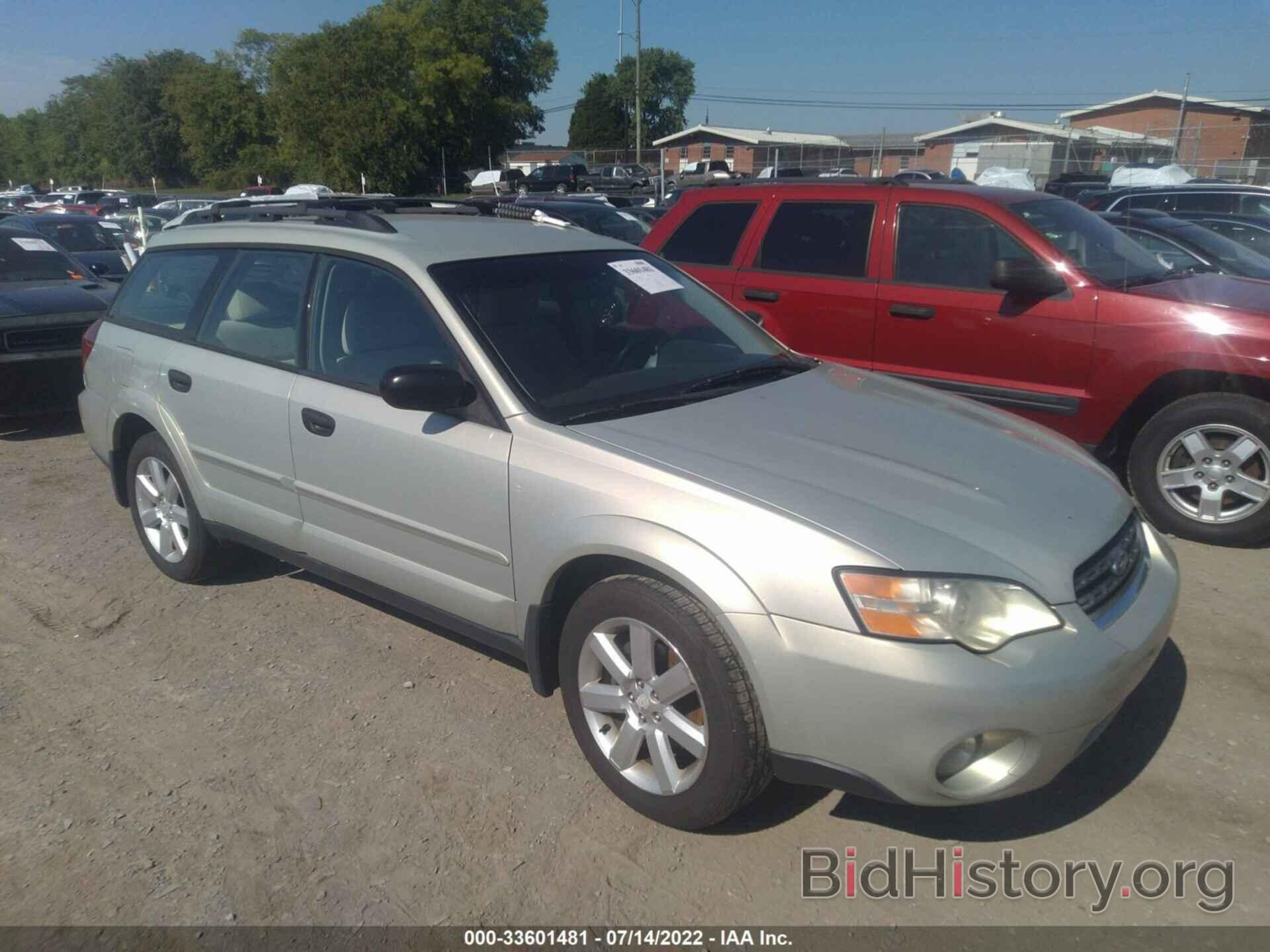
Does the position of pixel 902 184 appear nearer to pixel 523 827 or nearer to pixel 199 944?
pixel 523 827

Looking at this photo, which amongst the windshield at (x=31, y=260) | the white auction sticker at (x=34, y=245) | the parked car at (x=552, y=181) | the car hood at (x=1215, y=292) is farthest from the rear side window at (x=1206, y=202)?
the parked car at (x=552, y=181)

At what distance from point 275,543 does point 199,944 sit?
6.18 feet

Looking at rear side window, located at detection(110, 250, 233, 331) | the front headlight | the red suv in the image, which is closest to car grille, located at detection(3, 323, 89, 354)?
rear side window, located at detection(110, 250, 233, 331)

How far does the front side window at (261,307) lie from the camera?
396cm

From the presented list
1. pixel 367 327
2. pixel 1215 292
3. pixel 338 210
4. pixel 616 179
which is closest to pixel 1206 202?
pixel 1215 292

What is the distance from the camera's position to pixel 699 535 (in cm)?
265

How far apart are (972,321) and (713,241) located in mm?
1953

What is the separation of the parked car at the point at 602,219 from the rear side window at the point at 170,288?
7695mm

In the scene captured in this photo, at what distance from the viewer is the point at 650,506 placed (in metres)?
2.77

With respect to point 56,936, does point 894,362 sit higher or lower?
higher

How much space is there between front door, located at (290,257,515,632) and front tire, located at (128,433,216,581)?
0.96 metres

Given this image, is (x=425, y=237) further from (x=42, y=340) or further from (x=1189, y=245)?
(x=1189, y=245)

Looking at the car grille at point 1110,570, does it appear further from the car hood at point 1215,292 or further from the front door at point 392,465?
the car hood at point 1215,292

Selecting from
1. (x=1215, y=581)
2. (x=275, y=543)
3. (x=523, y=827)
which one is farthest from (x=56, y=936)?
(x=1215, y=581)
